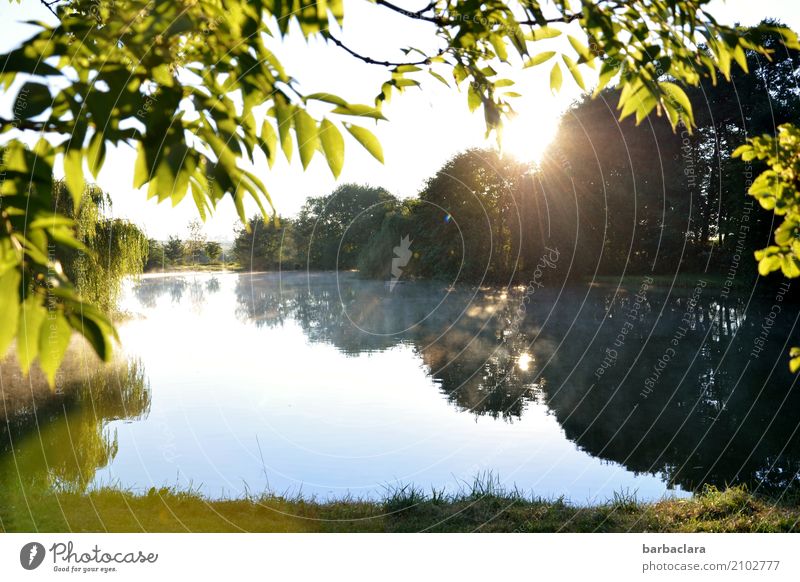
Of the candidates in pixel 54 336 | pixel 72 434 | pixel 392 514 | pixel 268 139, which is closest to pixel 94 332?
pixel 54 336

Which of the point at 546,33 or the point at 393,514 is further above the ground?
the point at 546,33

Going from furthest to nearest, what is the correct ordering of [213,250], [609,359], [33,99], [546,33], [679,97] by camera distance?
[609,359]
[213,250]
[546,33]
[679,97]
[33,99]

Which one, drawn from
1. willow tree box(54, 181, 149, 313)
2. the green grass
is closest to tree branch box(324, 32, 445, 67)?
the green grass

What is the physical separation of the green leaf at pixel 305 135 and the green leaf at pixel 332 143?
0.04 metres

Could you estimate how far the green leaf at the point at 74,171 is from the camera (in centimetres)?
167

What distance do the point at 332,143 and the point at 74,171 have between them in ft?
2.31

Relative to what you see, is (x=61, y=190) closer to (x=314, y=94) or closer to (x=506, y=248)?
(x=314, y=94)

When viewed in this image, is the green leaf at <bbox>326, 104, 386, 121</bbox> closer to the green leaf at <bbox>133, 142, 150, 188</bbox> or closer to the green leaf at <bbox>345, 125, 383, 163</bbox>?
the green leaf at <bbox>345, 125, 383, 163</bbox>

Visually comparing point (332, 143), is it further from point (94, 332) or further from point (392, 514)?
point (392, 514)

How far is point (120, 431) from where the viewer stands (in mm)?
6949

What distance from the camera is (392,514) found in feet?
16.0

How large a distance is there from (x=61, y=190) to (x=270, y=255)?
15.7ft

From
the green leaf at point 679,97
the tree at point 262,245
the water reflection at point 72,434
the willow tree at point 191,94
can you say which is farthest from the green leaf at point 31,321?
the water reflection at point 72,434

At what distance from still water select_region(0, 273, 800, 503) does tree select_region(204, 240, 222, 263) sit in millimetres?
401
